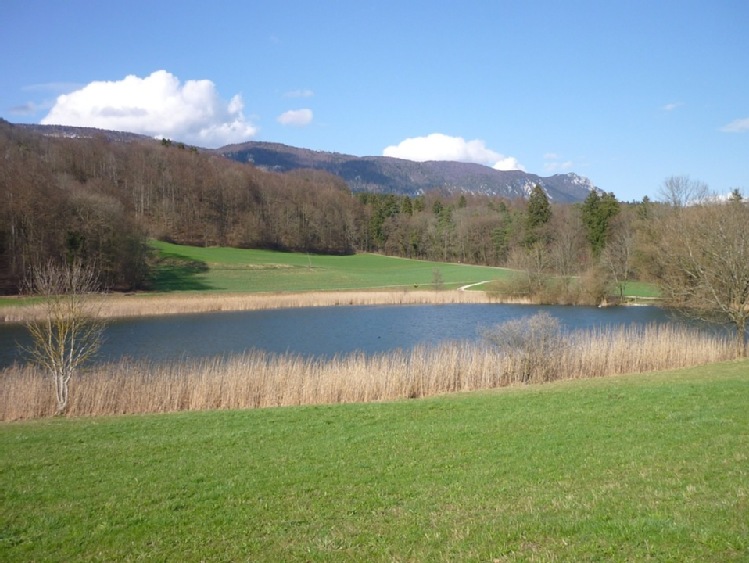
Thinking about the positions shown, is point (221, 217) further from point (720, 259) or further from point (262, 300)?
point (720, 259)

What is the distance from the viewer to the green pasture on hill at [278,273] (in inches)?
2190

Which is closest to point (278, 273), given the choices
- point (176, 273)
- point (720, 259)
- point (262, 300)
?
point (176, 273)

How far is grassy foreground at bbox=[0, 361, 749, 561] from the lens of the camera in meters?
5.05

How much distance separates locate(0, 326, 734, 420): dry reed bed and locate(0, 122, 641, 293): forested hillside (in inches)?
1253

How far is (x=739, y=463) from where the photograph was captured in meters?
6.58

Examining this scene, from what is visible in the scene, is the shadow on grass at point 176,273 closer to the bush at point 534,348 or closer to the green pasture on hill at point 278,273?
the green pasture on hill at point 278,273

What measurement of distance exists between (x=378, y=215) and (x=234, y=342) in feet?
246

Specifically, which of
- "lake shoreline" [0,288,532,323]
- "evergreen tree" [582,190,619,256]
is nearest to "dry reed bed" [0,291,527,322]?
"lake shoreline" [0,288,532,323]

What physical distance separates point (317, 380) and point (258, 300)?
3085 centimetres

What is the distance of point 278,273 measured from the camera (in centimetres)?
6519

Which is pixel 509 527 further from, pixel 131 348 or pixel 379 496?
pixel 131 348

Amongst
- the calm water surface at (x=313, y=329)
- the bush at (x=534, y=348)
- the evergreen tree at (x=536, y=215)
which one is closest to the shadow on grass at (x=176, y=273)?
the calm water surface at (x=313, y=329)

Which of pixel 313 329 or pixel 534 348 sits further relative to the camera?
pixel 313 329

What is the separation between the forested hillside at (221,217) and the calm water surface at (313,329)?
11.5 metres
